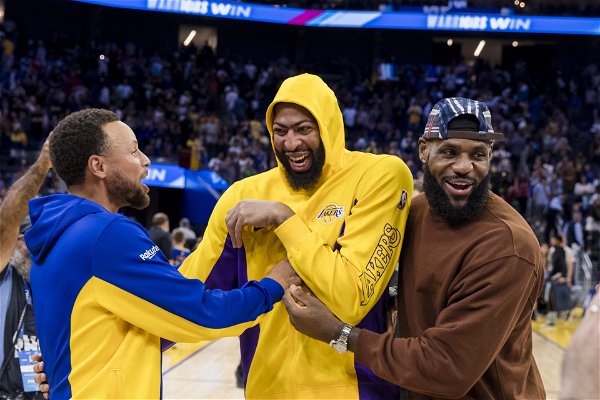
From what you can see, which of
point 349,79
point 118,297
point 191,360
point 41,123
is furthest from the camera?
point 349,79

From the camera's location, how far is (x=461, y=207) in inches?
102

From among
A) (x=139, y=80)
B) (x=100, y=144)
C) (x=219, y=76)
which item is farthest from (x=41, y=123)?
(x=100, y=144)

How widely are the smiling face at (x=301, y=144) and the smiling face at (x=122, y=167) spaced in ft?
1.74

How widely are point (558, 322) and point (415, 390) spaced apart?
10.7m

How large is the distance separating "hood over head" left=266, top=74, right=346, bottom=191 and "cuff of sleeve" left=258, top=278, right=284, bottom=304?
1.54 feet

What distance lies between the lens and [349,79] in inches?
978

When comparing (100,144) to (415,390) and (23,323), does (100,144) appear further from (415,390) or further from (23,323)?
(23,323)

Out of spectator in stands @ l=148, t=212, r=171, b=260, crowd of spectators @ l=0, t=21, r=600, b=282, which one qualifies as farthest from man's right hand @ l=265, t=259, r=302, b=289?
crowd of spectators @ l=0, t=21, r=600, b=282

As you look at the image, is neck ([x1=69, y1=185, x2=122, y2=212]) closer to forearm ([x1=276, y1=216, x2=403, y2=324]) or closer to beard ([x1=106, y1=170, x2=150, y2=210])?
beard ([x1=106, y1=170, x2=150, y2=210])

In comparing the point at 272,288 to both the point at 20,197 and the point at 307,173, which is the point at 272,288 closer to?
the point at 307,173

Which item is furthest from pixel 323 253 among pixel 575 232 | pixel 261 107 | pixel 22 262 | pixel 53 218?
pixel 261 107

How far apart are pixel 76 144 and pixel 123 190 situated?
22 cm

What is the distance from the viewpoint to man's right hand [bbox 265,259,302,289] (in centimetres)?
257

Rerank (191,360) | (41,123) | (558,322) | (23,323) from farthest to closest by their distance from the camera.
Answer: (41,123)
(558,322)
(191,360)
(23,323)
